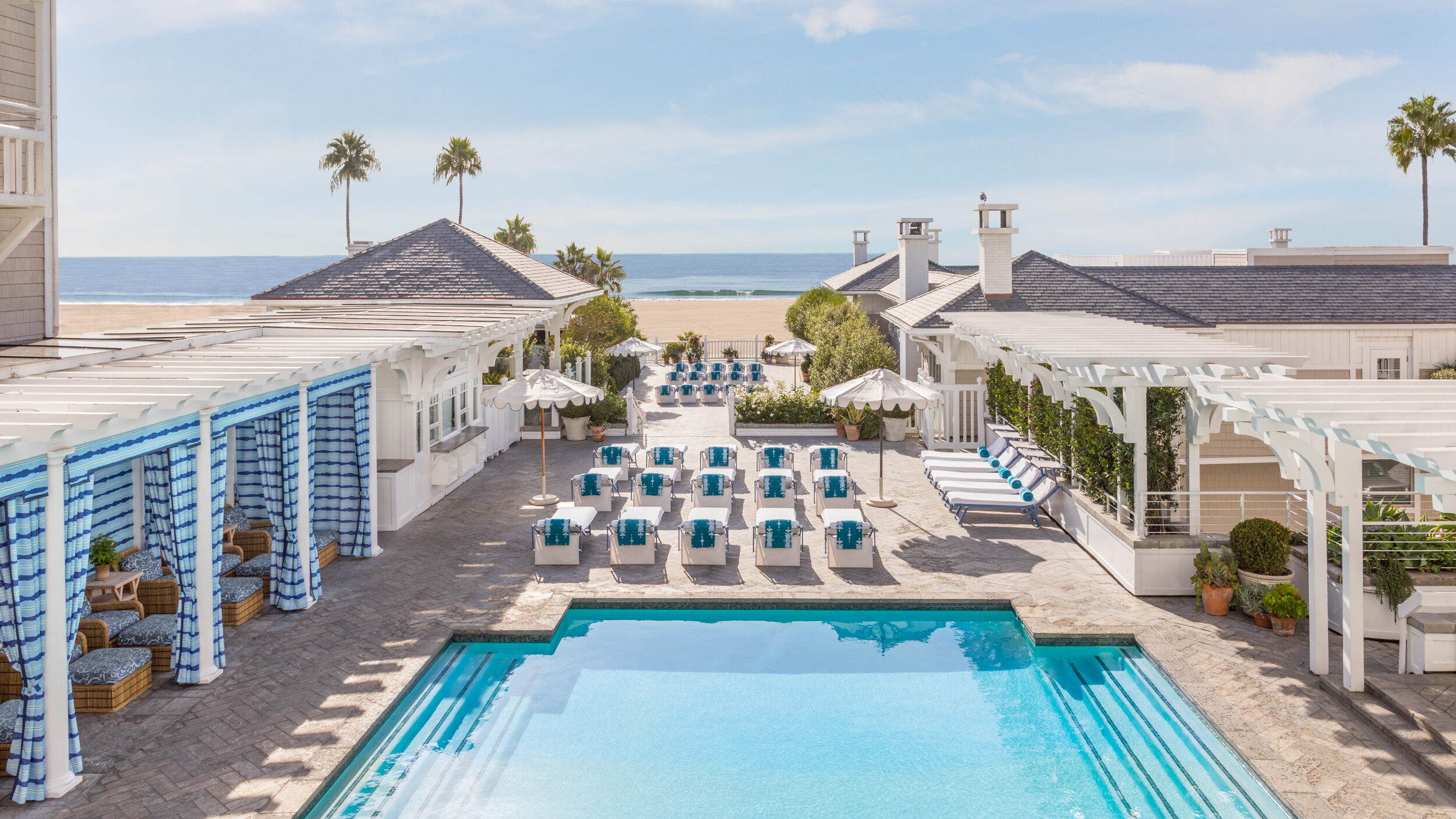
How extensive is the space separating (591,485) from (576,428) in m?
7.36

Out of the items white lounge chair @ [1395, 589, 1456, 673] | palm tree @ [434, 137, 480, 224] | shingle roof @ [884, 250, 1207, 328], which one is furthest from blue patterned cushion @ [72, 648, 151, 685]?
palm tree @ [434, 137, 480, 224]

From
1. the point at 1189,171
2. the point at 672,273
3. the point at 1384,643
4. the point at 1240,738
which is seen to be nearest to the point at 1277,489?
the point at 1384,643

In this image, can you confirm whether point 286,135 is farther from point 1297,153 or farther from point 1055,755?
point 1055,755

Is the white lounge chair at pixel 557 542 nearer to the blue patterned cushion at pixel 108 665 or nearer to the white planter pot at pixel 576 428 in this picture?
the blue patterned cushion at pixel 108 665

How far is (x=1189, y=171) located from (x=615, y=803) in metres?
68.8

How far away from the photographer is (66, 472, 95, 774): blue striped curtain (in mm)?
7230

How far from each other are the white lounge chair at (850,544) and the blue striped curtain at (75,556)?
8441mm

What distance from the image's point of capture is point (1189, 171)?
2562 inches

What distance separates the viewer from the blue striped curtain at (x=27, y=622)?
267 inches

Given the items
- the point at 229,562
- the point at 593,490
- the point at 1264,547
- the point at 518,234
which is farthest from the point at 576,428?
the point at 518,234

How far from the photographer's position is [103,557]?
387 inches

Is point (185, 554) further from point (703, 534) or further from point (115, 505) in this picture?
point (703, 534)

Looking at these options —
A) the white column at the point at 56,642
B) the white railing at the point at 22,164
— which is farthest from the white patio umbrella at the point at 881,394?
the white railing at the point at 22,164

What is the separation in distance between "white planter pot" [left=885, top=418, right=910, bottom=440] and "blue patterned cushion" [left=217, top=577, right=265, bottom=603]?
15186 millimetres
